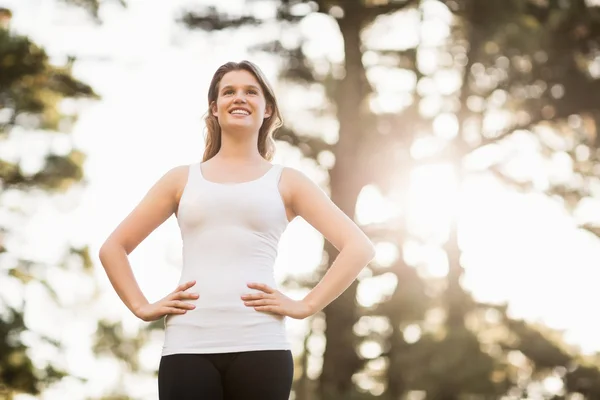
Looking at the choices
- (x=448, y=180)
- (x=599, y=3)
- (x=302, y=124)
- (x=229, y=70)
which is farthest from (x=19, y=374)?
(x=229, y=70)

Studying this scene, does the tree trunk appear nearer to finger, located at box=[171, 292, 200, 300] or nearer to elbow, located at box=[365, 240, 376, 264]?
elbow, located at box=[365, 240, 376, 264]

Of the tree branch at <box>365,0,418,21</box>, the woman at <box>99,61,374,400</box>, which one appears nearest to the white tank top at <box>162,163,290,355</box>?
the woman at <box>99,61,374,400</box>

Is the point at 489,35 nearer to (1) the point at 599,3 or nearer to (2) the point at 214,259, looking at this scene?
(1) the point at 599,3

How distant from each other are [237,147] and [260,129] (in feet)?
0.65

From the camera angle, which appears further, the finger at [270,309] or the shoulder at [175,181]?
the shoulder at [175,181]

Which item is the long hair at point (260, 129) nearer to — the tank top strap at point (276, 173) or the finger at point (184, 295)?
the tank top strap at point (276, 173)

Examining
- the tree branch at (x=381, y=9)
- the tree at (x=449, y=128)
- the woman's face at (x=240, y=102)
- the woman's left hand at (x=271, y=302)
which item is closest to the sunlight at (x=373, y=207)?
the tree at (x=449, y=128)

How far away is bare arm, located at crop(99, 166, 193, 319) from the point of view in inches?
102

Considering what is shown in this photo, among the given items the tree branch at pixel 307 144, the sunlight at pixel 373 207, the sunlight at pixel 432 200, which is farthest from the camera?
the sunlight at pixel 432 200

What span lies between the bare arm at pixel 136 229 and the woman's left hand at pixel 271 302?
1.10 feet

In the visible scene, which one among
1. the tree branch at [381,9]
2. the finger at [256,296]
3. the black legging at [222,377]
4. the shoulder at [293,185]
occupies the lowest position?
the black legging at [222,377]

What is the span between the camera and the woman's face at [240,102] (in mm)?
2645

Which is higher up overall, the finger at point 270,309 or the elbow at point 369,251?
the elbow at point 369,251

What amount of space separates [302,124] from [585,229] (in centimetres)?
346
